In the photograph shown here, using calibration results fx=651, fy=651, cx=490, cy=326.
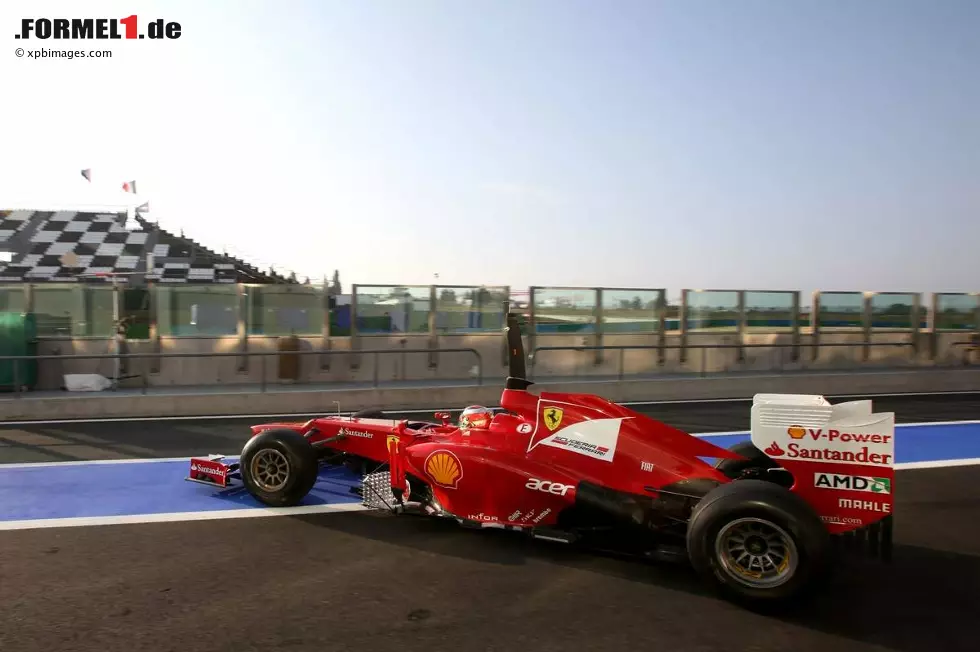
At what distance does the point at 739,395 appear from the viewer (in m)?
13.2

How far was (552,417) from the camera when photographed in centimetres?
498

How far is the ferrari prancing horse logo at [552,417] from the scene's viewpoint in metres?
4.96

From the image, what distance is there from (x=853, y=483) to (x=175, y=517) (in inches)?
208

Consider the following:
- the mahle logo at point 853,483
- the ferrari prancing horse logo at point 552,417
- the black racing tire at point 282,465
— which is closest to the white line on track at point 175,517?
the black racing tire at point 282,465

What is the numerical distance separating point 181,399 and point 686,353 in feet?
35.3

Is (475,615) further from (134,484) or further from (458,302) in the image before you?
(458,302)

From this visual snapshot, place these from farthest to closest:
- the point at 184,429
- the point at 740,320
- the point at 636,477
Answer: the point at 740,320 < the point at 184,429 < the point at 636,477

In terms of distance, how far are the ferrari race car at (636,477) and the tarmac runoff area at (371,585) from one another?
0.23m

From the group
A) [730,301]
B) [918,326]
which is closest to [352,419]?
[730,301]

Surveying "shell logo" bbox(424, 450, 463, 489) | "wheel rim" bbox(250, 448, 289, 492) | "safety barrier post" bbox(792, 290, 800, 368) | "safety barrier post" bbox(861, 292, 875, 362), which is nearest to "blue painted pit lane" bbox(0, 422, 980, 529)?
"wheel rim" bbox(250, 448, 289, 492)

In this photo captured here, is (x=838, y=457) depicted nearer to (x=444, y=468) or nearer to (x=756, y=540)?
(x=756, y=540)

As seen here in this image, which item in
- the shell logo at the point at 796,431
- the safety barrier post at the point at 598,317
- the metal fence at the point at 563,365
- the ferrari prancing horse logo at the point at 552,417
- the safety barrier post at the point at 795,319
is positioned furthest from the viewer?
the safety barrier post at the point at 795,319

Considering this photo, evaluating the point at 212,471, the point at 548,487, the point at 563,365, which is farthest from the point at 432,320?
the point at 548,487

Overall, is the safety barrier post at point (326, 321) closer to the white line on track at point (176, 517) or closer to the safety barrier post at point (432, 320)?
the safety barrier post at point (432, 320)
